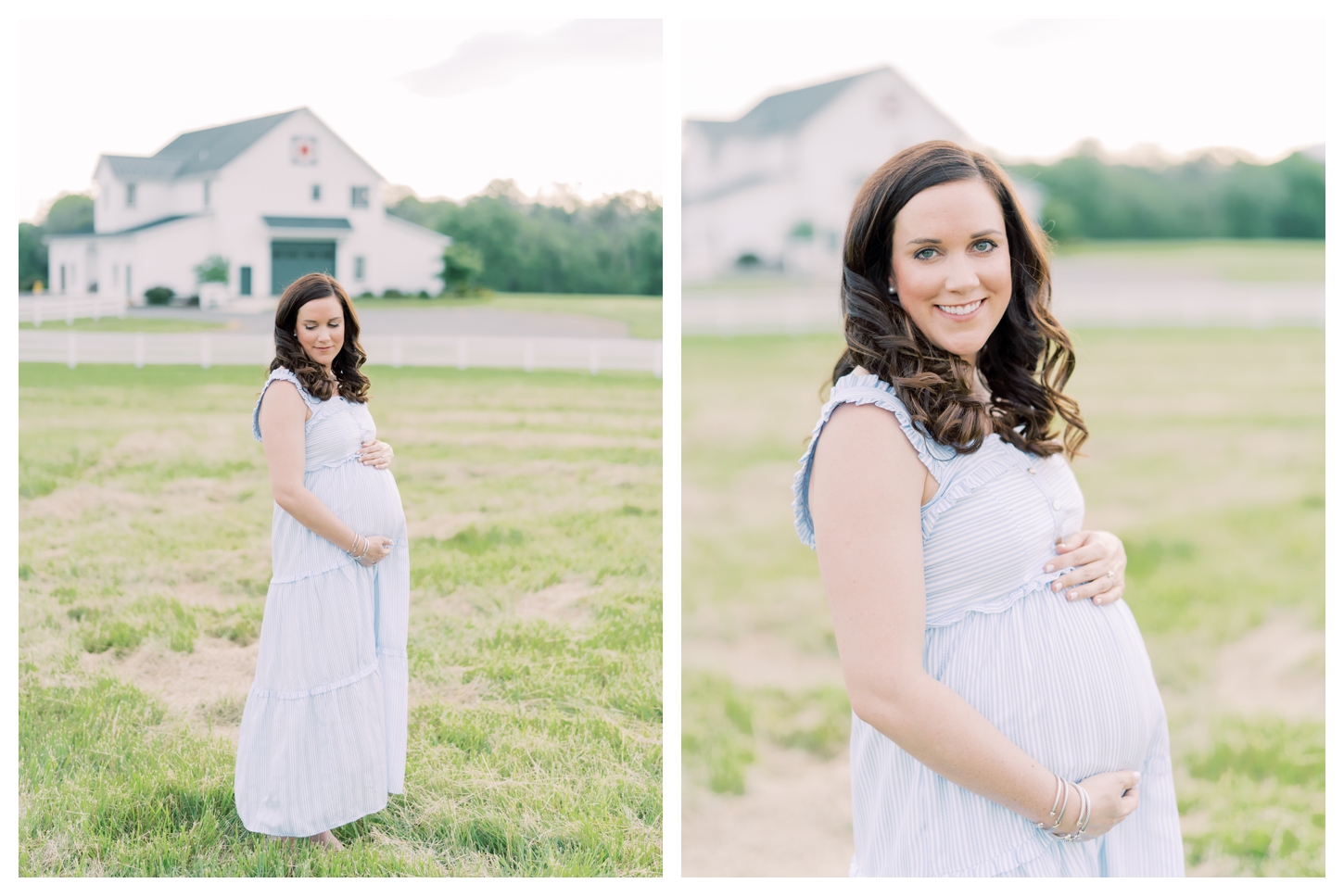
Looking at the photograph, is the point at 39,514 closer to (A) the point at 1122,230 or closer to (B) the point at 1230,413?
(B) the point at 1230,413

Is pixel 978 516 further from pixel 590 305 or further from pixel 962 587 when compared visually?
pixel 590 305

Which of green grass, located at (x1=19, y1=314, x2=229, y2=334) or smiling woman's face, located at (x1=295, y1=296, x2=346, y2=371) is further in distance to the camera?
green grass, located at (x1=19, y1=314, x2=229, y2=334)

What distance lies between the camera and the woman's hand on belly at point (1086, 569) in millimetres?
1489

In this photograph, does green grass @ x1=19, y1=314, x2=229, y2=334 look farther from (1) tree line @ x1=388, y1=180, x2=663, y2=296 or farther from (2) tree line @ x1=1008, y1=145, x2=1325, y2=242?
(2) tree line @ x1=1008, y1=145, x2=1325, y2=242

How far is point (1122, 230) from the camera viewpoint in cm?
1283

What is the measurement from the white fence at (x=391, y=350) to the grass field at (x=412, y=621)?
5cm

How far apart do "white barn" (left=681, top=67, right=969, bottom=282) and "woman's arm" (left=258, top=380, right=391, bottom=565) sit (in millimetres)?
6084

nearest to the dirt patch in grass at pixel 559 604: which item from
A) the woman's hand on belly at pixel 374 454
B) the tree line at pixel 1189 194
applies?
the woman's hand on belly at pixel 374 454

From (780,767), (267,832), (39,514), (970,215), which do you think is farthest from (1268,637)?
(39,514)

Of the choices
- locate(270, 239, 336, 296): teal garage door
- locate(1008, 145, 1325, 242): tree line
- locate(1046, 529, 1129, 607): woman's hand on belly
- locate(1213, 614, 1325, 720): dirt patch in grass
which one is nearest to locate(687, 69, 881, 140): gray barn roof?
locate(1008, 145, 1325, 242): tree line

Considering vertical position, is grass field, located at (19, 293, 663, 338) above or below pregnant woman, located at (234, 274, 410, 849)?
above

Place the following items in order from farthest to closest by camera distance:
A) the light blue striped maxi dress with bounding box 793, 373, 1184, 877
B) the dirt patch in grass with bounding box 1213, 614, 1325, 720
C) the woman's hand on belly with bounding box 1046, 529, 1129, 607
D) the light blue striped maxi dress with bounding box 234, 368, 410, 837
A: 1. the dirt patch in grass with bounding box 1213, 614, 1325, 720
2. the light blue striped maxi dress with bounding box 234, 368, 410, 837
3. the woman's hand on belly with bounding box 1046, 529, 1129, 607
4. the light blue striped maxi dress with bounding box 793, 373, 1184, 877

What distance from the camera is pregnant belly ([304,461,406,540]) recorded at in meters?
2.20

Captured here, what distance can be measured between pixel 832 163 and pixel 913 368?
1050 cm
